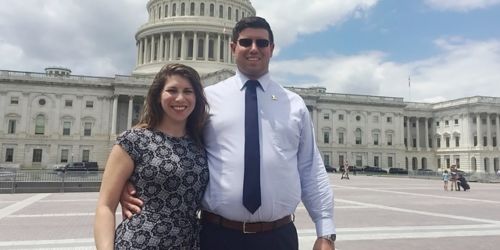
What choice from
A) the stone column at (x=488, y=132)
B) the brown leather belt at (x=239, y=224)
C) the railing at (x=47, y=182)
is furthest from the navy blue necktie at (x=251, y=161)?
the stone column at (x=488, y=132)

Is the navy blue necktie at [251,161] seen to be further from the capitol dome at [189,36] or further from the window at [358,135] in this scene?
the window at [358,135]

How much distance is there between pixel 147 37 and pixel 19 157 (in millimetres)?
34532

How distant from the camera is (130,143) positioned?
309 centimetres

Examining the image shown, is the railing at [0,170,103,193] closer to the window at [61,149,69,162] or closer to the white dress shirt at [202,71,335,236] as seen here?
the white dress shirt at [202,71,335,236]

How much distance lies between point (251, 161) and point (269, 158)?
0.17 meters

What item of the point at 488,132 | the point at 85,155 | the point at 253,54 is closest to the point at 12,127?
the point at 85,155

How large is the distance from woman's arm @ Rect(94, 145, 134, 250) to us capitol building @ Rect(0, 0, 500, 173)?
221 feet

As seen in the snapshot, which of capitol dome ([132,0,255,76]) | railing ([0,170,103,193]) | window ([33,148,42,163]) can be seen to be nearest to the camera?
railing ([0,170,103,193])

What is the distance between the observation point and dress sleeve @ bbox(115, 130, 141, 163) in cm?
306

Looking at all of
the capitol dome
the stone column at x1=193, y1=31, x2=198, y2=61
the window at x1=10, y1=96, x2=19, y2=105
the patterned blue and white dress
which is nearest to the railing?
the patterned blue and white dress

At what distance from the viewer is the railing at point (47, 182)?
2530 cm

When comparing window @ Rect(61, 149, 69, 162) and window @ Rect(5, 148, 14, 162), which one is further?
window @ Rect(61, 149, 69, 162)

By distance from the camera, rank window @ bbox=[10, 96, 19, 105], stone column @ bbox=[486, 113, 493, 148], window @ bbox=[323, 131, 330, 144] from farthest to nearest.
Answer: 1. stone column @ bbox=[486, 113, 493, 148]
2. window @ bbox=[323, 131, 330, 144]
3. window @ bbox=[10, 96, 19, 105]

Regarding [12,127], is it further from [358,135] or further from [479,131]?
[479,131]
